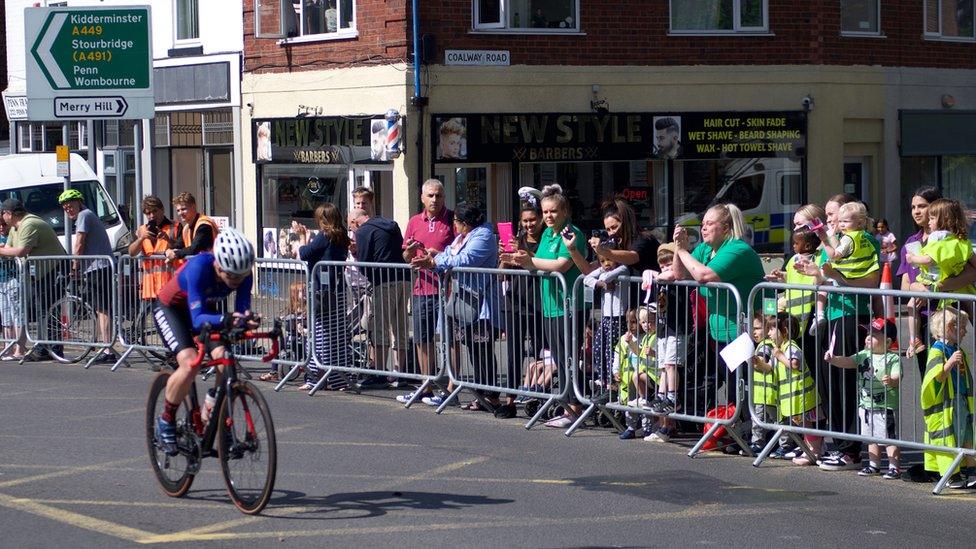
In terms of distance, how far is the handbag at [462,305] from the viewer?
11164 millimetres

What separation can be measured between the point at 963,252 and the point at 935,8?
638 inches

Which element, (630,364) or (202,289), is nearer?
(202,289)

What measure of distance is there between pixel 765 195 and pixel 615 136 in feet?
9.28

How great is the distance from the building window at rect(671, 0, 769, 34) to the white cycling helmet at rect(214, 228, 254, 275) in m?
15.1

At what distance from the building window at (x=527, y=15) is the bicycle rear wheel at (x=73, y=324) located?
816cm

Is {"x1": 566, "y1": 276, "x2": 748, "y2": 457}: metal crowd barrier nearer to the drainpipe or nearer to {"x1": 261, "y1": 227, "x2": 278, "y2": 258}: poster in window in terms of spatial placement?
the drainpipe

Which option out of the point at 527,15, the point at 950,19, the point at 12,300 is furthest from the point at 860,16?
the point at 12,300

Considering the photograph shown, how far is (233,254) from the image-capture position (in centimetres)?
739

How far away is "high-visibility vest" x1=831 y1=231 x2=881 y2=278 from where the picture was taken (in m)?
9.25

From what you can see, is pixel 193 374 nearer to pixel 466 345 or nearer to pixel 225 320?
pixel 225 320

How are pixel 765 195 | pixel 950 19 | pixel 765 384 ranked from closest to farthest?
1. pixel 765 384
2. pixel 765 195
3. pixel 950 19

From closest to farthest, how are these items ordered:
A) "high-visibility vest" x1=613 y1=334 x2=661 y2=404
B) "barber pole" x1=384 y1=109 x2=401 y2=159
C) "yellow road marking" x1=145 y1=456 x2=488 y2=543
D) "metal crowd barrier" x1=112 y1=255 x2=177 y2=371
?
"yellow road marking" x1=145 y1=456 x2=488 y2=543
"high-visibility vest" x1=613 y1=334 x2=661 y2=404
"metal crowd barrier" x1=112 y1=255 x2=177 y2=371
"barber pole" x1=384 y1=109 x2=401 y2=159

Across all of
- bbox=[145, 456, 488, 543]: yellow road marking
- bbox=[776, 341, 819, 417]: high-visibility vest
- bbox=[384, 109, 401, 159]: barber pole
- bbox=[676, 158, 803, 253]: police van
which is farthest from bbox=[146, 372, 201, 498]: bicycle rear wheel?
bbox=[676, 158, 803, 253]: police van

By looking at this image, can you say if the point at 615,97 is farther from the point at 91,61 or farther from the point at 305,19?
the point at 91,61
